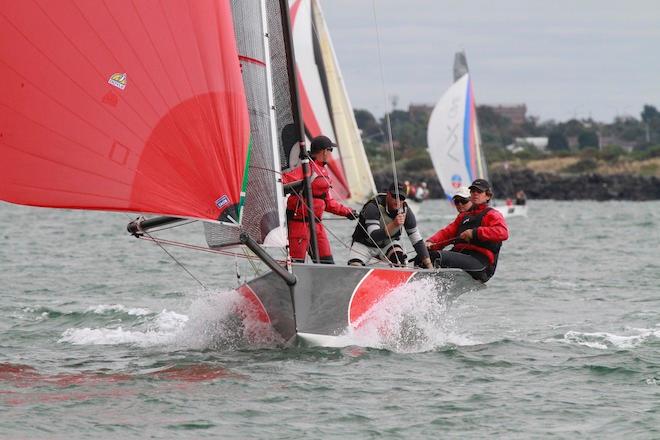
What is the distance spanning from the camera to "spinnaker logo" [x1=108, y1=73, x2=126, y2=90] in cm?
915

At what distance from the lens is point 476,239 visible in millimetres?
11055

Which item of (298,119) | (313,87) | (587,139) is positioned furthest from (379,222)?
(587,139)

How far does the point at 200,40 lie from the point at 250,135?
30.2 inches

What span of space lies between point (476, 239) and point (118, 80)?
3.49 metres

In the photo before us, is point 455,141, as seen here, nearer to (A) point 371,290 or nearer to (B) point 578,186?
(A) point 371,290

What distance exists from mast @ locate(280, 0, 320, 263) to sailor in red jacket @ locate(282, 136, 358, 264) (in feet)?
0.54

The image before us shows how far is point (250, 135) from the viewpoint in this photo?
A: 9.50 m

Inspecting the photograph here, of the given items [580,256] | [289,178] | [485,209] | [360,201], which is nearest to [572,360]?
[485,209]

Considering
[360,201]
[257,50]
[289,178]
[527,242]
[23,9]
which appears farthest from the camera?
[527,242]

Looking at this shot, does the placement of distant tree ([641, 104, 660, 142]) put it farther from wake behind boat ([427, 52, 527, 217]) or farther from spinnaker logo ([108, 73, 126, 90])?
spinnaker logo ([108, 73, 126, 90])

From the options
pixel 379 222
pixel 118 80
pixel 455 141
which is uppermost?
pixel 455 141

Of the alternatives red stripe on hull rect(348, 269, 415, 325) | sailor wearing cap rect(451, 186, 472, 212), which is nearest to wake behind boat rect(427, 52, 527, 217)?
sailor wearing cap rect(451, 186, 472, 212)

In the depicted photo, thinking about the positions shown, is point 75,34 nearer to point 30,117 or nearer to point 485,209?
point 30,117

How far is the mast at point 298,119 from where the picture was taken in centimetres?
1027
